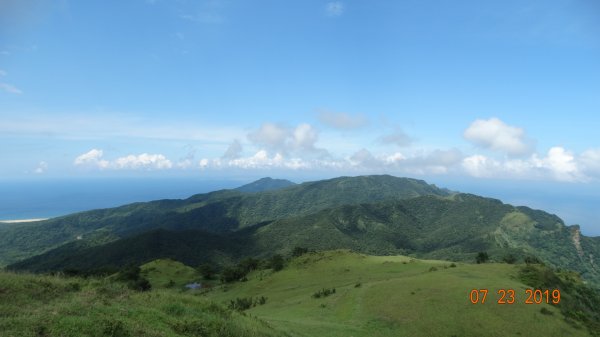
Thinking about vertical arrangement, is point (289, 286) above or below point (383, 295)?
below

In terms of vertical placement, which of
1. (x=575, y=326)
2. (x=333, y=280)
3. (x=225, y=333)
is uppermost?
(x=225, y=333)

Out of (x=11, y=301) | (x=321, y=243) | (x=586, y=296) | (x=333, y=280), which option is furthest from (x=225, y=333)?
(x=321, y=243)

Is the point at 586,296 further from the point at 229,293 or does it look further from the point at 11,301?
the point at 11,301

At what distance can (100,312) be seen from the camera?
13.4 m

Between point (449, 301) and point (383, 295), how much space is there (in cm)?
595

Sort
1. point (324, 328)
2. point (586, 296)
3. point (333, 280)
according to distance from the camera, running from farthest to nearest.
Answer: point (333, 280) → point (586, 296) → point (324, 328)

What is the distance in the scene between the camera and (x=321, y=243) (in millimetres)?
197750

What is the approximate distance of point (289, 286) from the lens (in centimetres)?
5653

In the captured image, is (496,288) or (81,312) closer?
(81,312)

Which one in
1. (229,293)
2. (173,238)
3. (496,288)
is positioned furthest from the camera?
(173,238)
